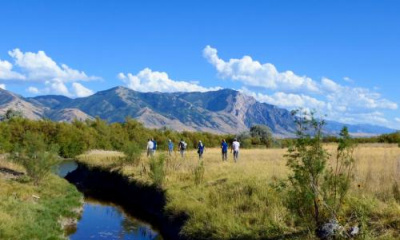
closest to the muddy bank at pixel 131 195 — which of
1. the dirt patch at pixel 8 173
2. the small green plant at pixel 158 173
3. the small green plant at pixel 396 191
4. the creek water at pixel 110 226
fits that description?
the small green plant at pixel 158 173

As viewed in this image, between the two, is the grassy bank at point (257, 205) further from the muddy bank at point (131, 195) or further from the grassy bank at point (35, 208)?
the grassy bank at point (35, 208)

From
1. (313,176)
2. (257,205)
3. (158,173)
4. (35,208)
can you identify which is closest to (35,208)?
(35,208)

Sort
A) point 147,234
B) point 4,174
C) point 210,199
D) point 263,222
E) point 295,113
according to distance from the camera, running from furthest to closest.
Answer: point 4,174 < point 147,234 < point 210,199 < point 263,222 < point 295,113

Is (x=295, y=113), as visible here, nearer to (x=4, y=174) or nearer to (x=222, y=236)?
(x=222, y=236)

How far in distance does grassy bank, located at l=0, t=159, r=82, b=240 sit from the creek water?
3.10 feet

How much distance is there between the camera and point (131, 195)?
116 ft

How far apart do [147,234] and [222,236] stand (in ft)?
29.3

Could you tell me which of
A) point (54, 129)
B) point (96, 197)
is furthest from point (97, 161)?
point (54, 129)

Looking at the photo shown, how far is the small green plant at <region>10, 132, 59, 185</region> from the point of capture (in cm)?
3497

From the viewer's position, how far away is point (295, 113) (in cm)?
1381

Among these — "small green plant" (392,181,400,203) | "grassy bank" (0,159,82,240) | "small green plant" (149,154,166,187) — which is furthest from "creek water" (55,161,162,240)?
"small green plant" (392,181,400,203)

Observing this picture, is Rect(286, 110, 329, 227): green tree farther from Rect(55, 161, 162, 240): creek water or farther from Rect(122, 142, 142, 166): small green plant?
Rect(122, 142, 142, 166): small green plant

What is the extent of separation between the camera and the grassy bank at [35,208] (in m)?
19.9

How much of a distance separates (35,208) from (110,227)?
15.2 feet
